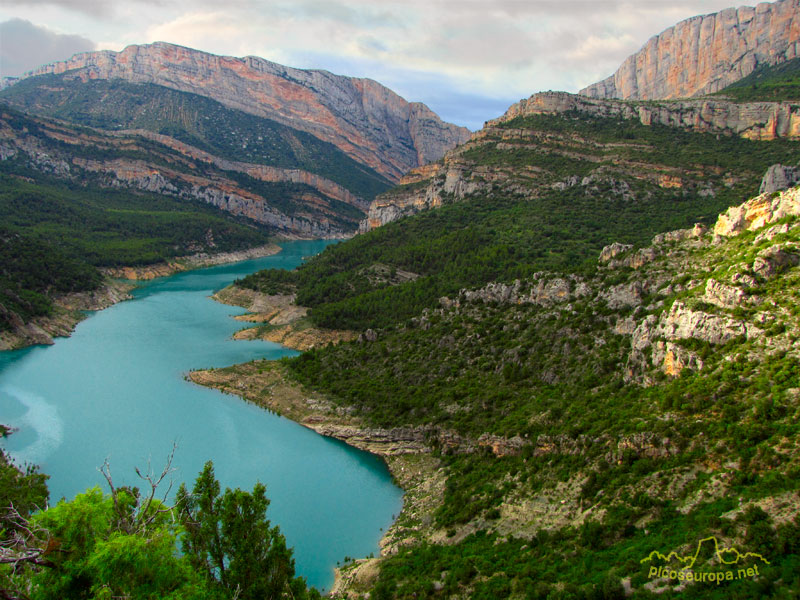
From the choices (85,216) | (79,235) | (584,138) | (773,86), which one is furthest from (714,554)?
(85,216)

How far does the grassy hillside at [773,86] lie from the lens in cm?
6638

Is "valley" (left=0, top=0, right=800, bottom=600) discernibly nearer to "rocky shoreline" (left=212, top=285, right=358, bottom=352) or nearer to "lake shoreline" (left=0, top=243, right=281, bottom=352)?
"rocky shoreline" (left=212, top=285, right=358, bottom=352)

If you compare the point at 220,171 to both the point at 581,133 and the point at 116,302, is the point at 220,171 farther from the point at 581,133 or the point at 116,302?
the point at 581,133

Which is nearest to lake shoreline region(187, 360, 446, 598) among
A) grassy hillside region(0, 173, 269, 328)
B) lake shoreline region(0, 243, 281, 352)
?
lake shoreline region(0, 243, 281, 352)

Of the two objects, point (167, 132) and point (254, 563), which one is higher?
point (167, 132)

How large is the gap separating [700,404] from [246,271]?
8937 cm

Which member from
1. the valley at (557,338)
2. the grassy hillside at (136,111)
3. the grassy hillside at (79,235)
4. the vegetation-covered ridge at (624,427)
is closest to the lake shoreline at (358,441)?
the valley at (557,338)

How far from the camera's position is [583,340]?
2925 cm

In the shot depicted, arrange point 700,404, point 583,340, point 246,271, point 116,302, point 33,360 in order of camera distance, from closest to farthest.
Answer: point 700,404, point 583,340, point 33,360, point 116,302, point 246,271

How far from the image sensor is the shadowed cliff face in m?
94.1

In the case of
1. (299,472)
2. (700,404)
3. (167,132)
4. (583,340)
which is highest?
(167,132)

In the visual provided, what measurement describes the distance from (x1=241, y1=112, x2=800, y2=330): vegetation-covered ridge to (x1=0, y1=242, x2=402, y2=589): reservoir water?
13609mm

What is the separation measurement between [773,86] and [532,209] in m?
37.1

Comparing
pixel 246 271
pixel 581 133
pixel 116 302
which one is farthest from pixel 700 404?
pixel 246 271
